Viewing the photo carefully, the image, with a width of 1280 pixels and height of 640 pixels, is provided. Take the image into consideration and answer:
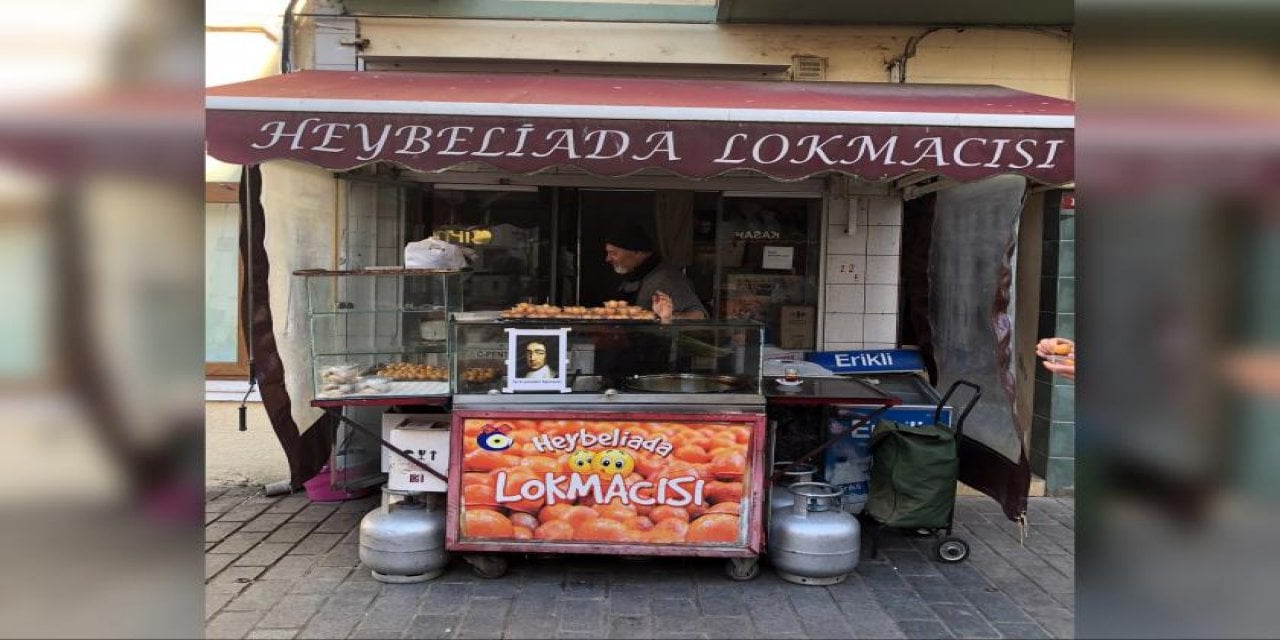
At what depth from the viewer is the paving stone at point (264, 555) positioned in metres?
4.41

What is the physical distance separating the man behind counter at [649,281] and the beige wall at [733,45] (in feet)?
4.72

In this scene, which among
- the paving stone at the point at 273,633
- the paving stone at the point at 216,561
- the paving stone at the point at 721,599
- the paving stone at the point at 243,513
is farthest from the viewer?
the paving stone at the point at 243,513

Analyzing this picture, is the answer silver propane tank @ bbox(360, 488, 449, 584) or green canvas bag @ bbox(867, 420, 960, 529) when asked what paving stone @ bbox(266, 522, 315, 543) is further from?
green canvas bag @ bbox(867, 420, 960, 529)

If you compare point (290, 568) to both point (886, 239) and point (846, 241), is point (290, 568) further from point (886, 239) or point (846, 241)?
point (886, 239)

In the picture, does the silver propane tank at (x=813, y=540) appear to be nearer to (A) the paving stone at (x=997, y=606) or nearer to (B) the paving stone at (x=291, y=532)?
(A) the paving stone at (x=997, y=606)

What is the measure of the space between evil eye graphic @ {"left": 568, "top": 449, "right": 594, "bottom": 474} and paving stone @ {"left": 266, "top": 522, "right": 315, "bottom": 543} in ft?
6.72

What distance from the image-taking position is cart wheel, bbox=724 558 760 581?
4.16 metres

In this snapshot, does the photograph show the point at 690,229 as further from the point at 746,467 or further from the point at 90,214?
the point at 90,214

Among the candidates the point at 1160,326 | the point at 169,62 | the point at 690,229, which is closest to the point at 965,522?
the point at 690,229

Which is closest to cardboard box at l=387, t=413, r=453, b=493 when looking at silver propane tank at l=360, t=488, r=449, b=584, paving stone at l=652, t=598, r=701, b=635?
silver propane tank at l=360, t=488, r=449, b=584

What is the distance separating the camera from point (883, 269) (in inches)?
246

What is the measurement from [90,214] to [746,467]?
3.07 meters

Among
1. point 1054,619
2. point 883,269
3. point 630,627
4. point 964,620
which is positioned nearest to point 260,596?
point 630,627

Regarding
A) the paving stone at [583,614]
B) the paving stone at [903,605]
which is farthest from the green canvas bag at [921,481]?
the paving stone at [583,614]
